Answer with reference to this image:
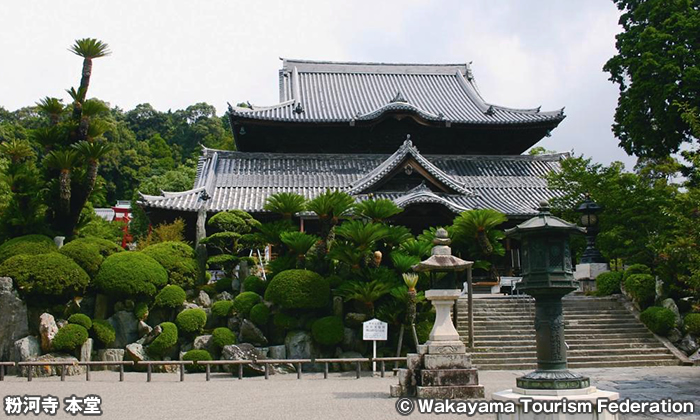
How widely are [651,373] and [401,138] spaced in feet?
59.5

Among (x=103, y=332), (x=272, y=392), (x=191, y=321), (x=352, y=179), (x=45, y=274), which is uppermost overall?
(x=352, y=179)

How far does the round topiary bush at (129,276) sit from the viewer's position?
16.5 metres

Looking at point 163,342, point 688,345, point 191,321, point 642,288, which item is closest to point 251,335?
point 191,321

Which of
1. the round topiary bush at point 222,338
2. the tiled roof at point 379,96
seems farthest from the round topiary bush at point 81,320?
the tiled roof at point 379,96

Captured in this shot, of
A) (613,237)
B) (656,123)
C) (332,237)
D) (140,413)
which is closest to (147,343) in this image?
(332,237)

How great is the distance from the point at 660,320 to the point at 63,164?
57.6ft

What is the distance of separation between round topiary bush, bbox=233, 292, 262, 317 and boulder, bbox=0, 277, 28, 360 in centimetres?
546

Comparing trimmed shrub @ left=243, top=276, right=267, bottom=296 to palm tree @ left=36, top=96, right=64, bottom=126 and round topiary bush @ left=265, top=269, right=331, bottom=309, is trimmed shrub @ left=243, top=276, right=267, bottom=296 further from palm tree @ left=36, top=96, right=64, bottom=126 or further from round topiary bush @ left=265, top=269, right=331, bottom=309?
palm tree @ left=36, top=96, right=64, bottom=126

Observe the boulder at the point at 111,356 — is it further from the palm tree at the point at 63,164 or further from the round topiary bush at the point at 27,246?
the palm tree at the point at 63,164

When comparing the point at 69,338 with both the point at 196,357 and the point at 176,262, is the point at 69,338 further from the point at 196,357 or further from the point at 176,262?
the point at 176,262

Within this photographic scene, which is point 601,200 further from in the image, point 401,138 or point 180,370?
point 180,370

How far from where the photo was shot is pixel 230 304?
57.4ft

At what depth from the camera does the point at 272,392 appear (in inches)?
479

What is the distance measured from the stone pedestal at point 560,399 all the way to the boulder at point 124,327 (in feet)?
41.6
